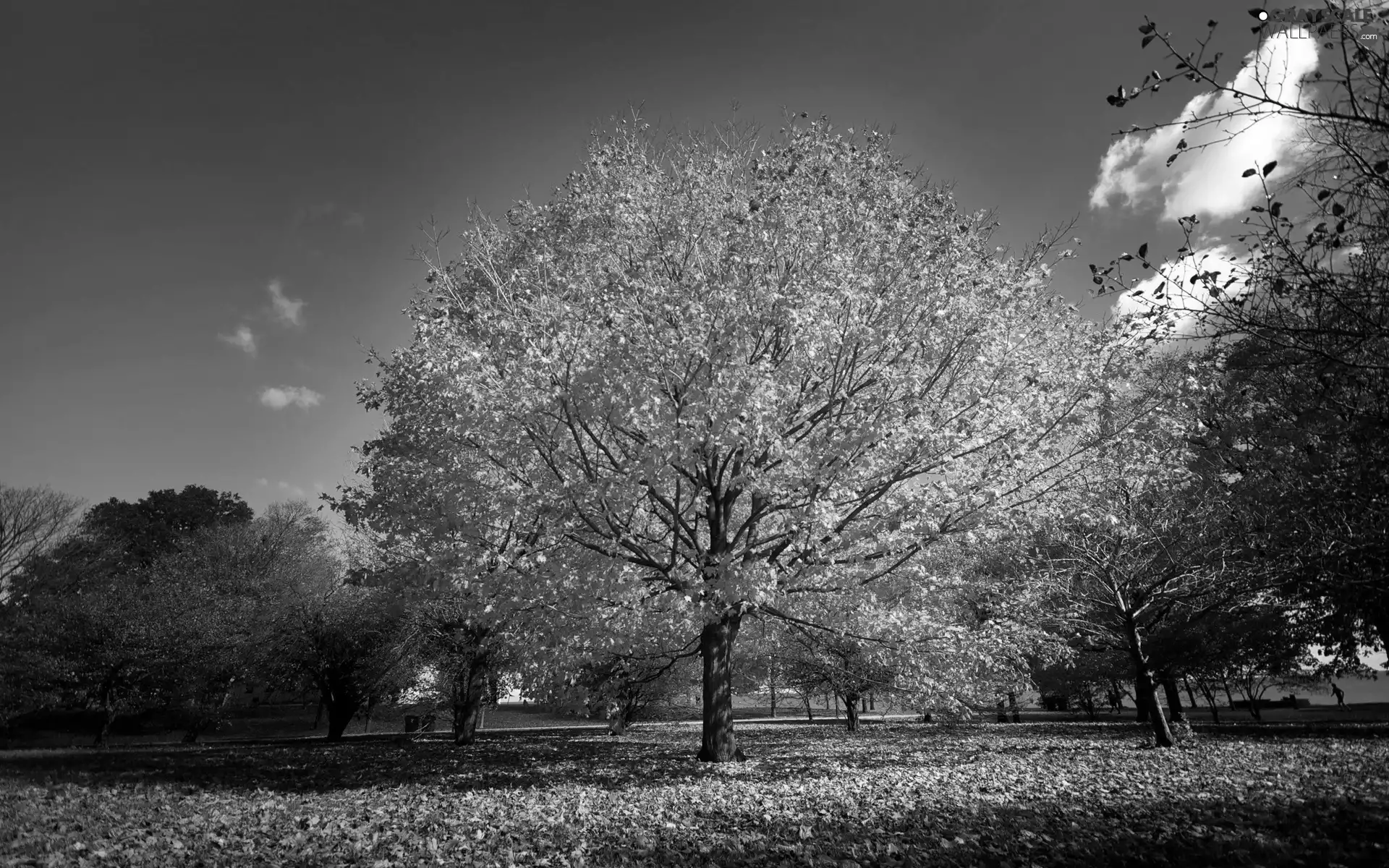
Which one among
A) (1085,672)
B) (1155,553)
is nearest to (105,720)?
(1155,553)

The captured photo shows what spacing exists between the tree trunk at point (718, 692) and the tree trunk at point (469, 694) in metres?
11.3

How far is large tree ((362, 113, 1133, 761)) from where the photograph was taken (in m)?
9.70

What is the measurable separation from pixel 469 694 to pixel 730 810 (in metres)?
15.6

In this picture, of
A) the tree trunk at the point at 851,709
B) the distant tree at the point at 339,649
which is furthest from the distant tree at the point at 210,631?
the tree trunk at the point at 851,709

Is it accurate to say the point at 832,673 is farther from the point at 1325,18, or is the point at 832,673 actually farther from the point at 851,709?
the point at 1325,18

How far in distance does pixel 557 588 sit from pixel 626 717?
19.4 metres

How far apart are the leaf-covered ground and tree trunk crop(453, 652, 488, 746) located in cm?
688

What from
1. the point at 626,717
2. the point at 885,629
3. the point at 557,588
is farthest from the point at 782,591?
the point at 626,717

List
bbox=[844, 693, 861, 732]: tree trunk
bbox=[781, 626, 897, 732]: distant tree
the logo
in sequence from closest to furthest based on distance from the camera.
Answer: the logo
bbox=[781, 626, 897, 732]: distant tree
bbox=[844, 693, 861, 732]: tree trunk

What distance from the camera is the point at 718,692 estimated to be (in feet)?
40.0

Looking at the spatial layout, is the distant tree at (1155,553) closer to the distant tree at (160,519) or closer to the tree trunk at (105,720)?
the tree trunk at (105,720)


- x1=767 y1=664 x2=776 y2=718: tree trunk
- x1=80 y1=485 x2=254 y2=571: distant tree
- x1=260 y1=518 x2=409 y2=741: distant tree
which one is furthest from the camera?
x1=80 y1=485 x2=254 y2=571: distant tree

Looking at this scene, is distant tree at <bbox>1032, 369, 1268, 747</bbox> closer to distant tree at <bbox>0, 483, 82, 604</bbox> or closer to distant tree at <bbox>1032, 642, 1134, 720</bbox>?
distant tree at <bbox>1032, 642, 1134, 720</bbox>

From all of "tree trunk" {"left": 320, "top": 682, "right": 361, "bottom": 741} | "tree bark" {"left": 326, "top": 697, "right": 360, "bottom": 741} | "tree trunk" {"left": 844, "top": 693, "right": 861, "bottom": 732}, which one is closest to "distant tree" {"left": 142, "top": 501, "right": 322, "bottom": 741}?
"tree trunk" {"left": 320, "top": 682, "right": 361, "bottom": 741}
